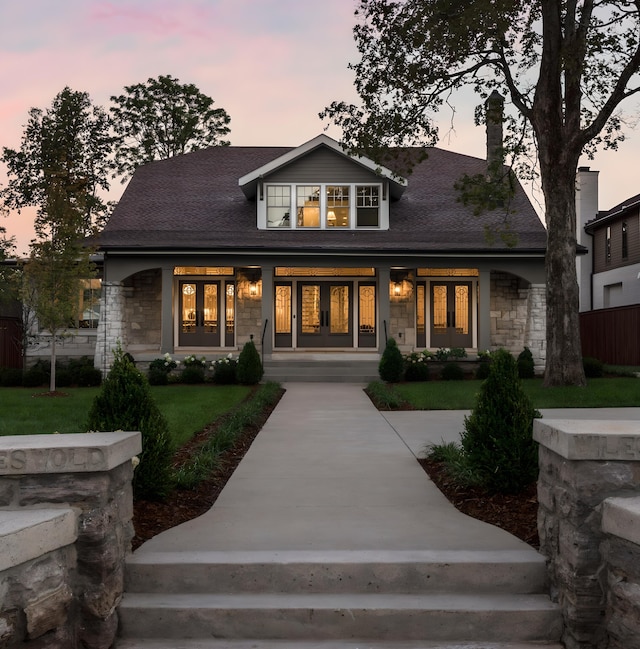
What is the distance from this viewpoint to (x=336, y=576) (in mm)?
3980

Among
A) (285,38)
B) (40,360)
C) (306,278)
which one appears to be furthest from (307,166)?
(40,360)

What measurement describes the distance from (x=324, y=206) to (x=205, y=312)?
5.15 metres

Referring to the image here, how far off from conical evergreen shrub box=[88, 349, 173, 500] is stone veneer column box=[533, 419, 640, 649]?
3.10 m

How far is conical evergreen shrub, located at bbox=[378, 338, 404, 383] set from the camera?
1770cm

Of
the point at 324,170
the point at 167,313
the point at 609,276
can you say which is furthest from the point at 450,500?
the point at 609,276

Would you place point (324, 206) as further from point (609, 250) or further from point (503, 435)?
point (503, 435)

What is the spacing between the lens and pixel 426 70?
51.0 ft

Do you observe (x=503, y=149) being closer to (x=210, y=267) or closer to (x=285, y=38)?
(x=285, y=38)

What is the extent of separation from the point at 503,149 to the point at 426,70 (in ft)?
8.88

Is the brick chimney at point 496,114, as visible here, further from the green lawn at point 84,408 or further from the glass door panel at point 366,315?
the green lawn at point 84,408

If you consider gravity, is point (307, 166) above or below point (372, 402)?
above

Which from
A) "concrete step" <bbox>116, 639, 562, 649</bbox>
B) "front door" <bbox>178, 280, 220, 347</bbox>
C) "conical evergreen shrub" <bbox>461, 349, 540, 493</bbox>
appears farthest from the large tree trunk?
"concrete step" <bbox>116, 639, 562, 649</bbox>

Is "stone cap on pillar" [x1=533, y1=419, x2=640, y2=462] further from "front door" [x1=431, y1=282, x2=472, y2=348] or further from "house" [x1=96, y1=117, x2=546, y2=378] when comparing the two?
"front door" [x1=431, y1=282, x2=472, y2=348]

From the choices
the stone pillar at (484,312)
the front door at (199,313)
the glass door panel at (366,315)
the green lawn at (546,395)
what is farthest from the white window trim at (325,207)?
the green lawn at (546,395)
